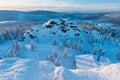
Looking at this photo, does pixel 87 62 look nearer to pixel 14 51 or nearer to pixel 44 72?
pixel 14 51

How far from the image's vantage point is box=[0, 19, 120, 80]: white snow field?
23.6 m

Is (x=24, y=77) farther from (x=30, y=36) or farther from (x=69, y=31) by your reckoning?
(x=69, y=31)

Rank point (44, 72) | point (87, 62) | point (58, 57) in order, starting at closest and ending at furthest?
1. point (44, 72)
2. point (87, 62)
3. point (58, 57)

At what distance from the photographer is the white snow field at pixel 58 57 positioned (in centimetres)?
2356

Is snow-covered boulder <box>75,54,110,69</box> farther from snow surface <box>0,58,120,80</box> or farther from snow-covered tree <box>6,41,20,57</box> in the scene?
snow surface <box>0,58,120,80</box>

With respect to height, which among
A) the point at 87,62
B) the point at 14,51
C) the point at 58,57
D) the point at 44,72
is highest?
the point at 44,72

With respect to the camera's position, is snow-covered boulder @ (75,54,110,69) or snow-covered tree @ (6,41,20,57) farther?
snow-covered tree @ (6,41,20,57)

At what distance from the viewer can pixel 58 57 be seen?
165 feet

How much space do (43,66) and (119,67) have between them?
742 centimetres

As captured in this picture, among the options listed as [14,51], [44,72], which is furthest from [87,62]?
[44,72]

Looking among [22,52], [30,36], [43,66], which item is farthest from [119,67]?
[30,36]

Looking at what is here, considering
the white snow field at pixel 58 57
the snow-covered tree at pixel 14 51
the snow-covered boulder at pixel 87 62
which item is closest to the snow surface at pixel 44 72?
the white snow field at pixel 58 57

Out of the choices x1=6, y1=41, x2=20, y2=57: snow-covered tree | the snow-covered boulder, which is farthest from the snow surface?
x1=6, y1=41, x2=20, y2=57: snow-covered tree

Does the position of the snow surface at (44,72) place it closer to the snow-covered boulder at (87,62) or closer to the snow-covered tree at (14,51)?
the snow-covered boulder at (87,62)
